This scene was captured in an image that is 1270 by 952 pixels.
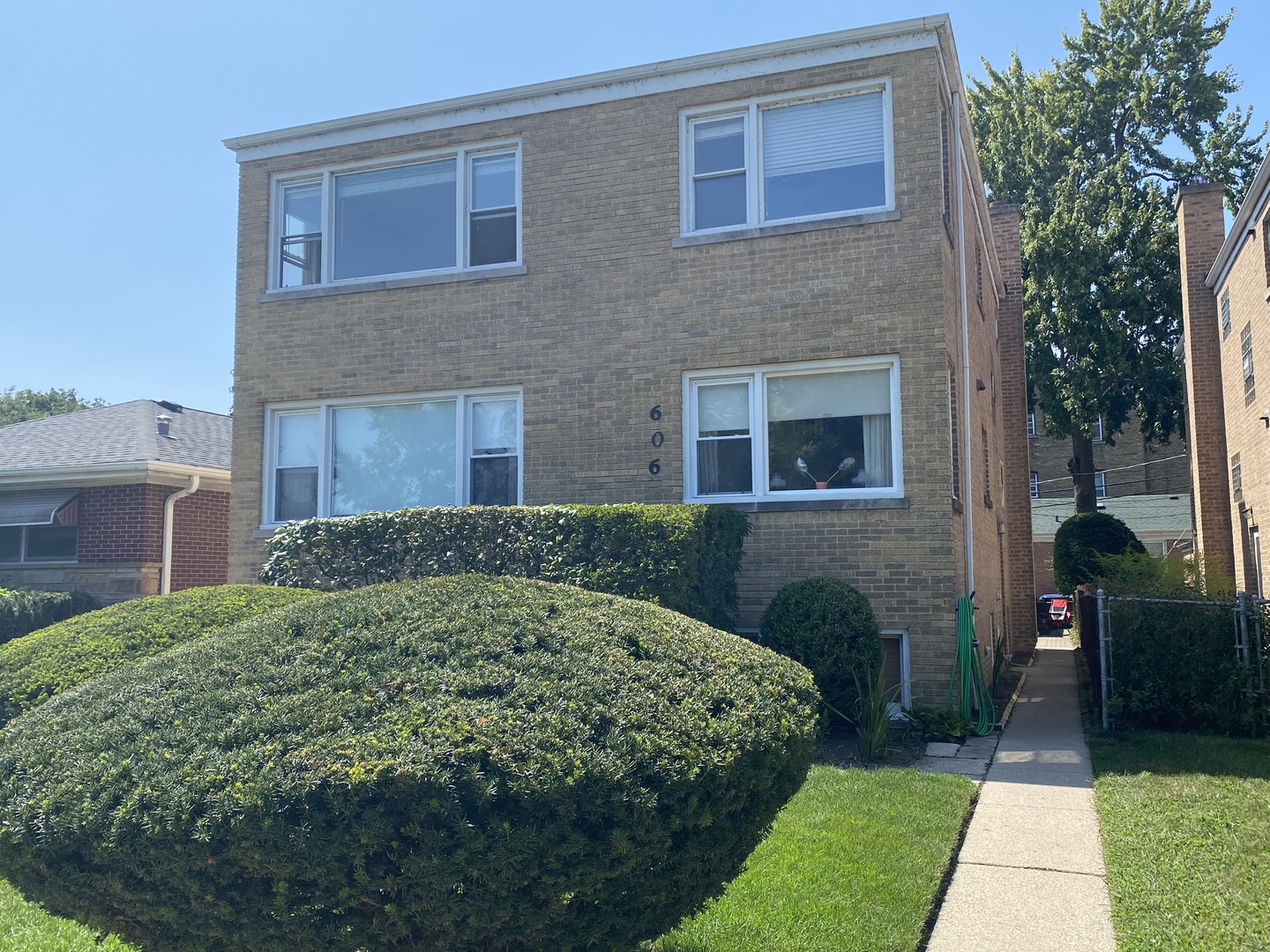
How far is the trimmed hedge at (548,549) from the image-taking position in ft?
29.3

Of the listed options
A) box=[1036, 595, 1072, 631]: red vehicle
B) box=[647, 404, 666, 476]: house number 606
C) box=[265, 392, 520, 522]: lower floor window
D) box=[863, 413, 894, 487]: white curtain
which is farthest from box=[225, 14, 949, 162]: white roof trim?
box=[1036, 595, 1072, 631]: red vehicle

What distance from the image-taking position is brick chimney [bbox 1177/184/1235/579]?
20500 mm

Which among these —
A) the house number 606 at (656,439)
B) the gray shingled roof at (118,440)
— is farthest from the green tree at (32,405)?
the house number 606 at (656,439)

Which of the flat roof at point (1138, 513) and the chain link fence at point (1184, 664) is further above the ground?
the flat roof at point (1138, 513)

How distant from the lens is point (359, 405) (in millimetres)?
12594

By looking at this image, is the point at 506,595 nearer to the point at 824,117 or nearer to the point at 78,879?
the point at 78,879

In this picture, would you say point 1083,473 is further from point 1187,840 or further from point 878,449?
point 1187,840

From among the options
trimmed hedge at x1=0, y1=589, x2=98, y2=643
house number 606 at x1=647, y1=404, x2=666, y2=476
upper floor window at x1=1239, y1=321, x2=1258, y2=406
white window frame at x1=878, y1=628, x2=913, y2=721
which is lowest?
white window frame at x1=878, y1=628, x2=913, y2=721

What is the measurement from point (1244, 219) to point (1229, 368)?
12.6ft

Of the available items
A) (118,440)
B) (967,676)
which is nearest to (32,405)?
(118,440)

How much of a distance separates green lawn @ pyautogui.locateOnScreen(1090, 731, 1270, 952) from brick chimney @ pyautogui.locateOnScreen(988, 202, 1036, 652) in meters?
9.30

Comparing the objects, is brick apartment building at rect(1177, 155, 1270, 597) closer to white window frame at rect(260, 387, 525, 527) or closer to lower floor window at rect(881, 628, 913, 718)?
lower floor window at rect(881, 628, 913, 718)

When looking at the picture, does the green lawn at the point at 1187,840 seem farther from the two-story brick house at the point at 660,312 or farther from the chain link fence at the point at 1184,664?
the two-story brick house at the point at 660,312

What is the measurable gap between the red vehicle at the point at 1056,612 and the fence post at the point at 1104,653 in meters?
15.7
